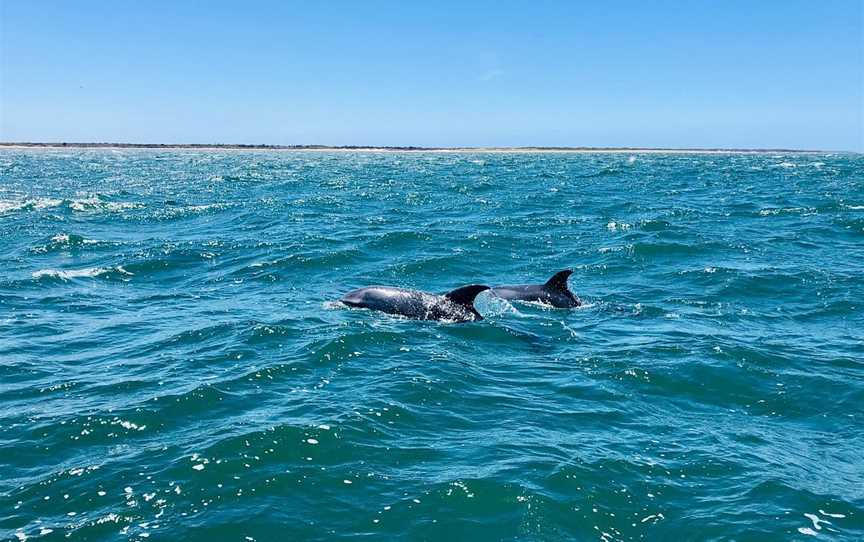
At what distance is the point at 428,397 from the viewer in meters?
11.6

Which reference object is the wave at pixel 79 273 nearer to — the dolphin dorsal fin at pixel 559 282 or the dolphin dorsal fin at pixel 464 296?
the dolphin dorsal fin at pixel 464 296

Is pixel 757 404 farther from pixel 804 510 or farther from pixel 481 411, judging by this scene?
pixel 481 411

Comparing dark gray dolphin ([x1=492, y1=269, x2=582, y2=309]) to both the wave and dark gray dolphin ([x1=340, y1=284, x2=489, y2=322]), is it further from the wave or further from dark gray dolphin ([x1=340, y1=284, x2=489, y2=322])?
the wave

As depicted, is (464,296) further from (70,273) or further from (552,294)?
(70,273)

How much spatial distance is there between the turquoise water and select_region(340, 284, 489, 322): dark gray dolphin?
462 millimetres

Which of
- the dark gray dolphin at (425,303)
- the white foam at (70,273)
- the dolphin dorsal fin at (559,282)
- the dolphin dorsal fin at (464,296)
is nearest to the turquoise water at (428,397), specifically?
the white foam at (70,273)

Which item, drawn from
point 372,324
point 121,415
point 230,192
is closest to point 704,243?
point 372,324

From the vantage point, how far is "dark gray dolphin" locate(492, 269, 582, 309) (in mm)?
18703

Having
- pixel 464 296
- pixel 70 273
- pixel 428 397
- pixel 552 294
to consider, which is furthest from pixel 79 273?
pixel 428 397

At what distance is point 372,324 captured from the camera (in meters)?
16.0

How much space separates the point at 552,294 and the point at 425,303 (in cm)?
397

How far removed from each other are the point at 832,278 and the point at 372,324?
15.3 meters

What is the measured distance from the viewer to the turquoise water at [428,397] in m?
7.89

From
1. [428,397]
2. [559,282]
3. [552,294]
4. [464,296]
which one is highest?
[464,296]
